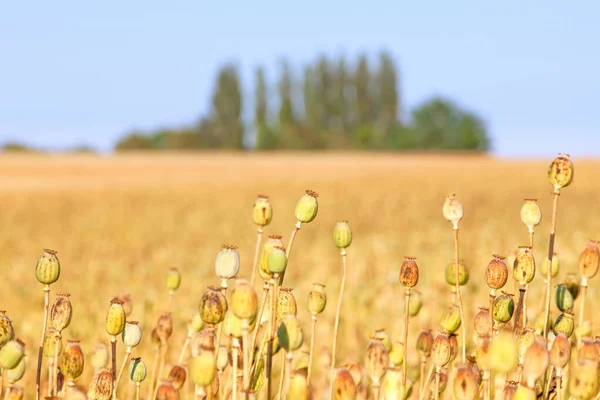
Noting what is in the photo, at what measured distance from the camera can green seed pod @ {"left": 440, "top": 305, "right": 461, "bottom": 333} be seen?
103 cm

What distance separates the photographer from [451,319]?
3.41ft

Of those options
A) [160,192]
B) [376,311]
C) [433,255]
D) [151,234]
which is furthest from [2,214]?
[376,311]

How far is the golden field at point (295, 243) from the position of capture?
344cm

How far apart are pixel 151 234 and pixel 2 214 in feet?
7.74

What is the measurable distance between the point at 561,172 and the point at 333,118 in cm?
4051

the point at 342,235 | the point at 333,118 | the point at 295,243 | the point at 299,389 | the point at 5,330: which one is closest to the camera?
the point at 299,389

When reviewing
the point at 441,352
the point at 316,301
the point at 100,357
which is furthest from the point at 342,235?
the point at 100,357

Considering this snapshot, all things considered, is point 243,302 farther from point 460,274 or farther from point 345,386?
point 460,274

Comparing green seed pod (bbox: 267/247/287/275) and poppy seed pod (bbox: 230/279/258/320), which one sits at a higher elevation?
green seed pod (bbox: 267/247/287/275)

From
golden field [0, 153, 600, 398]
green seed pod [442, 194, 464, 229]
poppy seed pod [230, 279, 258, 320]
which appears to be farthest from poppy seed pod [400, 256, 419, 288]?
golden field [0, 153, 600, 398]

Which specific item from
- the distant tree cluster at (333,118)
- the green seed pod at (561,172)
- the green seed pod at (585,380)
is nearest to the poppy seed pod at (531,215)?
the green seed pod at (561,172)

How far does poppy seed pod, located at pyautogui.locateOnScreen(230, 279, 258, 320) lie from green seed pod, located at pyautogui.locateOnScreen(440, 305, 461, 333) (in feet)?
1.37

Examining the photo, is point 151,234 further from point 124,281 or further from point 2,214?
point 124,281

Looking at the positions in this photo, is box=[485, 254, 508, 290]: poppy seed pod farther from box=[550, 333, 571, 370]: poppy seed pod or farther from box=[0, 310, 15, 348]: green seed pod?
box=[0, 310, 15, 348]: green seed pod
